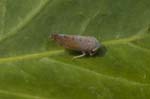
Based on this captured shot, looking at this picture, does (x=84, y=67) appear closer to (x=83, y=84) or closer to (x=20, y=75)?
(x=83, y=84)

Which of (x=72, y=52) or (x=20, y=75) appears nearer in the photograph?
(x=20, y=75)

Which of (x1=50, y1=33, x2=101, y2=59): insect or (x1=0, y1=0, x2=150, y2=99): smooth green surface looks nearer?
(x1=0, y1=0, x2=150, y2=99): smooth green surface

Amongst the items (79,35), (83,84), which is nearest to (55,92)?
(83,84)

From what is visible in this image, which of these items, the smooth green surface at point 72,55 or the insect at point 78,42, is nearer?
the smooth green surface at point 72,55
